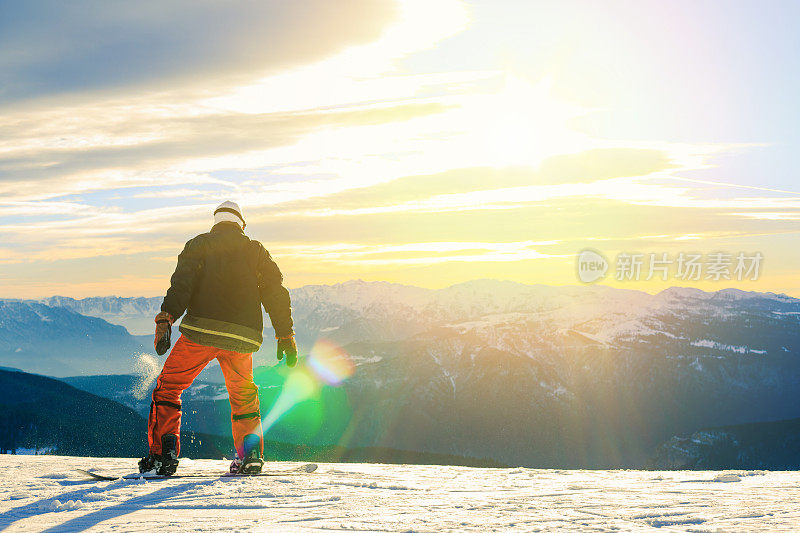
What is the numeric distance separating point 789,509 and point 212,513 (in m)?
5.44

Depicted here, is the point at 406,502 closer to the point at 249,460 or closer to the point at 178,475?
the point at 249,460

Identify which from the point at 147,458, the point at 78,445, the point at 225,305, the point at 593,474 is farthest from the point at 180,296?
the point at 78,445

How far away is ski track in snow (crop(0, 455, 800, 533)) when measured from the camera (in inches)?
231

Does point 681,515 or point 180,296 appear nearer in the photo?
point 681,515

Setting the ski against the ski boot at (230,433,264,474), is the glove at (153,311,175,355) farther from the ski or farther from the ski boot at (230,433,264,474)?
the ski boot at (230,433,264,474)

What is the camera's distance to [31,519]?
6297 mm

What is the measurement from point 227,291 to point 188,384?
148 centimetres

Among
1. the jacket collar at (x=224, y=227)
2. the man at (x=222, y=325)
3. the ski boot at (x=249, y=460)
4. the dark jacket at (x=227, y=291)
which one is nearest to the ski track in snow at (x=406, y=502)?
the ski boot at (x=249, y=460)

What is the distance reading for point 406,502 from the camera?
23.5ft

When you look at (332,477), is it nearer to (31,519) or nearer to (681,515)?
(31,519)

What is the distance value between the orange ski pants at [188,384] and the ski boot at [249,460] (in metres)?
0.08

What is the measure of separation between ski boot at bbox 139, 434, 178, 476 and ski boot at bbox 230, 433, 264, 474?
85 centimetres

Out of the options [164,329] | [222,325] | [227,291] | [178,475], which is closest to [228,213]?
[227,291]


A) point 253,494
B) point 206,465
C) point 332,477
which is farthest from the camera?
point 206,465
